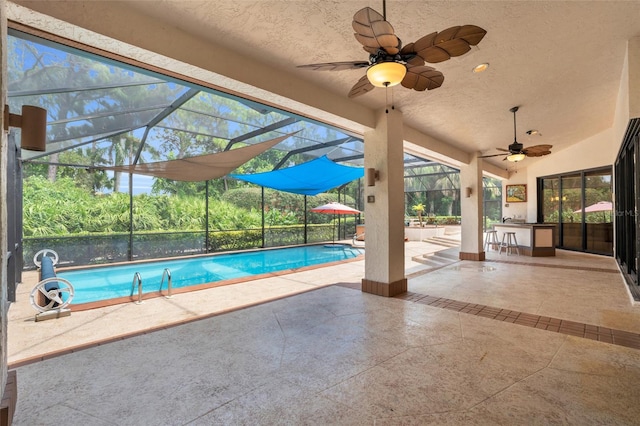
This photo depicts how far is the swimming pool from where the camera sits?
20.1 feet

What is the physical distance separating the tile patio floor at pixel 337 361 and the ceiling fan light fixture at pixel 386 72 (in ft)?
6.91

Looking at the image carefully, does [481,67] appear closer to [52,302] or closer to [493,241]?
[52,302]

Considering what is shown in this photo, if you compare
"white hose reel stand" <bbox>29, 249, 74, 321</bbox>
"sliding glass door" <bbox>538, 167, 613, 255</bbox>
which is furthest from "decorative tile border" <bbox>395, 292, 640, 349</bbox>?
"sliding glass door" <bbox>538, 167, 613, 255</bbox>

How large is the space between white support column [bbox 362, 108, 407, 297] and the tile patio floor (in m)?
0.32

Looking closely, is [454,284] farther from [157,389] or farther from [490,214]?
[490,214]

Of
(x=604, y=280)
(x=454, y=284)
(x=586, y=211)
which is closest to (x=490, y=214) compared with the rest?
(x=586, y=211)

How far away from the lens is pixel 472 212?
7562 millimetres

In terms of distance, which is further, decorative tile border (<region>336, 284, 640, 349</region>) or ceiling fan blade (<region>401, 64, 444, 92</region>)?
decorative tile border (<region>336, 284, 640, 349</region>)

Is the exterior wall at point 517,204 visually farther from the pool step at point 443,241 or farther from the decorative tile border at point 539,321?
the decorative tile border at point 539,321

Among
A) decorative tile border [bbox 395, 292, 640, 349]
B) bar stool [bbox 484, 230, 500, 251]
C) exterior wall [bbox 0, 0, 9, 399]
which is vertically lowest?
decorative tile border [bbox 395, 292, 640, 349]

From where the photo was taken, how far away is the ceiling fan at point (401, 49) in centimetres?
176

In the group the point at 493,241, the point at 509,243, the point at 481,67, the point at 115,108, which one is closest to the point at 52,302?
the point at 115,108

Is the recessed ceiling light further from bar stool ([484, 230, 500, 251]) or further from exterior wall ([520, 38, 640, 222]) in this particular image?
bar stool ([484, 230, 500, 251])

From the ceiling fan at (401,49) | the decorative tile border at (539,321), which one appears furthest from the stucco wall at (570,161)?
the ceiling fan at (401,49)
